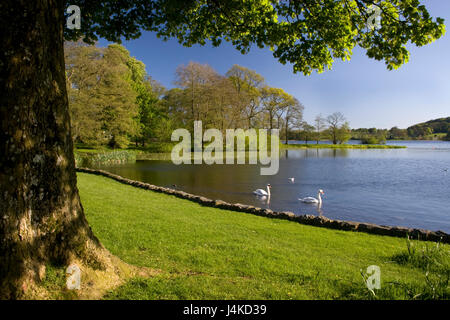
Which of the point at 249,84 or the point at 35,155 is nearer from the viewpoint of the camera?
the point at 35,155

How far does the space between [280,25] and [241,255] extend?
5.01 metres

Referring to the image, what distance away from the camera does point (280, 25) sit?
19.7 feet

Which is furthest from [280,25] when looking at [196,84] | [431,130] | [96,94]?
[431,130]

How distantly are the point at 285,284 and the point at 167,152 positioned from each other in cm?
3329

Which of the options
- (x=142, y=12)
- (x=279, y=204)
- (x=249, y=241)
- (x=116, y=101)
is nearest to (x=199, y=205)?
(x=279, y=204)

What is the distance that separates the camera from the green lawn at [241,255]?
10.3ft

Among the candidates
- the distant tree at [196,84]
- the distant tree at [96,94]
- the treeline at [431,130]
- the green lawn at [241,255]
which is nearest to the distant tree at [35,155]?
the green lawn at [241,255]

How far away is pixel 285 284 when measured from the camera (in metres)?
3.45

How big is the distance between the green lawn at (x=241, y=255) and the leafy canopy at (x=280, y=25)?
13.2 ft

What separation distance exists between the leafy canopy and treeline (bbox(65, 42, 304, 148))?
19434 millimetres

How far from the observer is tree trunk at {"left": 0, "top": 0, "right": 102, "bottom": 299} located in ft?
7.70

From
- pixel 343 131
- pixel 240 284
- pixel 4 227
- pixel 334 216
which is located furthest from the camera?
pixel 343 131

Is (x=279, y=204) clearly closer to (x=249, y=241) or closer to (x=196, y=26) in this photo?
(x=249, y=241)

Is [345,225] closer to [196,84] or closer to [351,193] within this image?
[351,193]
